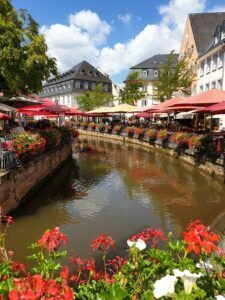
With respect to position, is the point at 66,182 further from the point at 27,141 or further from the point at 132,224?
the point at 132,224

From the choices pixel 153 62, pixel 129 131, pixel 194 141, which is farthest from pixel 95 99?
pixel 194 141

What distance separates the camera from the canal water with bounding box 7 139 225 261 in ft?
28.4

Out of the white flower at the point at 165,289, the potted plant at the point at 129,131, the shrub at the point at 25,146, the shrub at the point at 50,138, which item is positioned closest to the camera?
the white flower at the point at 165,289

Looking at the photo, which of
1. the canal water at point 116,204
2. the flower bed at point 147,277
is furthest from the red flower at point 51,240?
the canal water at point 116,204

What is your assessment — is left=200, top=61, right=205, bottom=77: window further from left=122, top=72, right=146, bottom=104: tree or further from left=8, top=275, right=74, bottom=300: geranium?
left=8, top=275, right=74, bottom=300: geranium

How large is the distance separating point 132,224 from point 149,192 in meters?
3.69

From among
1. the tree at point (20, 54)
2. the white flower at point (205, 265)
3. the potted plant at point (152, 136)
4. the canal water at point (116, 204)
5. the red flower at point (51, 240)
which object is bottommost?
the canal water at point (116, 204)

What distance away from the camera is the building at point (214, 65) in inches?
1186

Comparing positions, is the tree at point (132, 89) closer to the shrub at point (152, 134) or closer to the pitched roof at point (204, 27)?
the pitched roof at point (204, 27)

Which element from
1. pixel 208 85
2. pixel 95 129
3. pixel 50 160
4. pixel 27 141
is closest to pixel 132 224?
pixel 27 141

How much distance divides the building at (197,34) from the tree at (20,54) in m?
27.2

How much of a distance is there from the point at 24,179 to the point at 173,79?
2784 cm

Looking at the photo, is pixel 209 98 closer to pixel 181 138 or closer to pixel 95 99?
pixel 181 138

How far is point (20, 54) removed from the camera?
1312 centimetres
